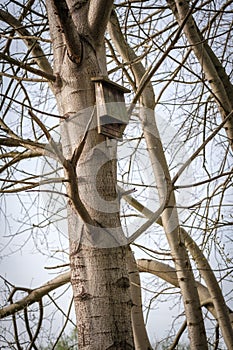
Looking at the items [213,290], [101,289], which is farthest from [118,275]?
[213,290]

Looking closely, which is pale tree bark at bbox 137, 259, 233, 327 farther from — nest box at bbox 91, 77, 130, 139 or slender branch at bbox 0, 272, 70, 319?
nest box at bbox 91, 77, 130, 139

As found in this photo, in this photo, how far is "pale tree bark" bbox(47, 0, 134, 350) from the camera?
1185 millimetres

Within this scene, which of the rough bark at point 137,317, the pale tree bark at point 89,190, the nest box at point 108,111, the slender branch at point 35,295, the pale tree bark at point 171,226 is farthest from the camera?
the slender branch at point 35,295

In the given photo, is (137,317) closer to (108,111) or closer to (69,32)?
(108,111)

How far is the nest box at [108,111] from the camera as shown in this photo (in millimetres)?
1416

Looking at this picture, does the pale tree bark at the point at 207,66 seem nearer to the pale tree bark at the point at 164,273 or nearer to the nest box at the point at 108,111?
the nest box at the point at 108,111

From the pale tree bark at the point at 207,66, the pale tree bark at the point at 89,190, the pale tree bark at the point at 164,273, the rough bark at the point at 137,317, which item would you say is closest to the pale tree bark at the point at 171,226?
the rough bark at the point at 137,317

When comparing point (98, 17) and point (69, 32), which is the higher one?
point (98, 17)

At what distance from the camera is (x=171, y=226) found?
2.57 m

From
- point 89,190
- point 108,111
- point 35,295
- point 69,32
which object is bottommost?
point 89,190

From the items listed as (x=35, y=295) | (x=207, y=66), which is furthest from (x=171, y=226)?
(x=35, y=295)

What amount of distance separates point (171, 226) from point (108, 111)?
1299mm

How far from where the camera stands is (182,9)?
1979mm

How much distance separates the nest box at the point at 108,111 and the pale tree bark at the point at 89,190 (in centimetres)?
3
